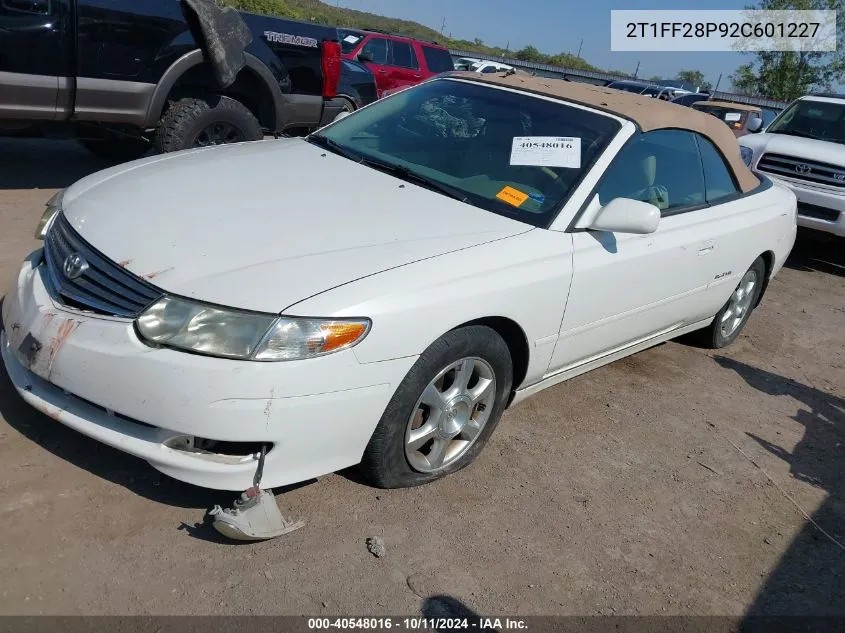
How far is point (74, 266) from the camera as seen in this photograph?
106 inches

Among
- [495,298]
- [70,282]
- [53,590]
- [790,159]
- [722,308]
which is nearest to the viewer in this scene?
[53,590]

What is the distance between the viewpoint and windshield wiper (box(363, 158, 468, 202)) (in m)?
3.37

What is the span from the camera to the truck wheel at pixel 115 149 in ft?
23.9

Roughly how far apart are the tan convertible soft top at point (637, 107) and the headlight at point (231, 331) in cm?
215

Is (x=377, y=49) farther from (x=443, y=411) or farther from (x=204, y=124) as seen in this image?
(x=443, y=411)

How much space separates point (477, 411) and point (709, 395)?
203cm

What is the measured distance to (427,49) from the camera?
14219mm

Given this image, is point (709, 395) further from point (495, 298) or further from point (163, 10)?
point (163, 10)

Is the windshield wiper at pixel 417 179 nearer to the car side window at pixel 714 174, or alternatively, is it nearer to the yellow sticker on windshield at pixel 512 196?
the yellow sticker on windshield at pixel 512 196

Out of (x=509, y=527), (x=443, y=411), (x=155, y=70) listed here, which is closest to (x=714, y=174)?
(x=443, y=411)

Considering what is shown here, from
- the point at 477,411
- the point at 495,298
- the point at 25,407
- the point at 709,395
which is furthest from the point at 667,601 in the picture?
the point at 25,407

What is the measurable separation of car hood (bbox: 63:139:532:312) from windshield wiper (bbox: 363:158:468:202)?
0.05 meters

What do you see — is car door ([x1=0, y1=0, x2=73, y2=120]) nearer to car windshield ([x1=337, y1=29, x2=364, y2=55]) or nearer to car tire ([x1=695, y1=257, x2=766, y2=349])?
car tire ([x1=695, y1=257, x2=766, y2=349])

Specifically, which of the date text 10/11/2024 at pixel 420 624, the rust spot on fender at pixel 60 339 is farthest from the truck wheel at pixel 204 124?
the date text 10/11/2024 at pixel 420 624
